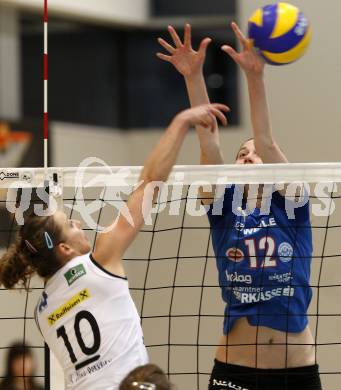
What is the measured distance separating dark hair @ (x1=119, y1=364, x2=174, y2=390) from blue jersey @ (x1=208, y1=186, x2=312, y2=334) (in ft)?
3.68

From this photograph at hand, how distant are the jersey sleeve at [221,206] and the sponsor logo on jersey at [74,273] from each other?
0.95 meters

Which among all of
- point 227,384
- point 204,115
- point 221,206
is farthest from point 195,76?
point 227,384

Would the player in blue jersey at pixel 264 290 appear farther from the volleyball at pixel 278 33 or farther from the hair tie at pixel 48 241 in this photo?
the hair tie at pixel 48 241

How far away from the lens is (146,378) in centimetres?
353

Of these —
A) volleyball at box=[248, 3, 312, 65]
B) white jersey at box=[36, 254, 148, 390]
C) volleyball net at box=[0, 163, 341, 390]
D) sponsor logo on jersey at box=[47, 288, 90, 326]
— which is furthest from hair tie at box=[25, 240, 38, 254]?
volleyball at box=[248, 3, 312, 65]

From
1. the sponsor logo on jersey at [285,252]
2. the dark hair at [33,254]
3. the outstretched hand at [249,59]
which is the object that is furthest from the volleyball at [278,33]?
the dark hair at [33,254]

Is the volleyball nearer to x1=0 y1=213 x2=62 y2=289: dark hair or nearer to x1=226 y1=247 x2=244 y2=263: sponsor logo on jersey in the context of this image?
x1=226 y1=247 x2=244 y2=263: sponsor logo on jersey

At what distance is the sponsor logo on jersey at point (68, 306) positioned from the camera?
399cm

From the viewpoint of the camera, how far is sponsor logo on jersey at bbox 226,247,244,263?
4668 mm

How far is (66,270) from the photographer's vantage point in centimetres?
404

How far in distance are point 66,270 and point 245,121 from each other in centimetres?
668

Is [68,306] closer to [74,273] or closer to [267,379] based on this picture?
[74,273]

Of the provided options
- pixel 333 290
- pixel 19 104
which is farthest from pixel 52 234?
pixel 19 104

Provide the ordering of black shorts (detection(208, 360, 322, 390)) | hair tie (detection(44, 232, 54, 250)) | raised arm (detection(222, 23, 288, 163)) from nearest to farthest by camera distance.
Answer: hair tie (detection(44, 232, 54, 250)), raised arm (detection(222, 23, 288, 163)), black shorts (detection(208, 360, 322, 390))
